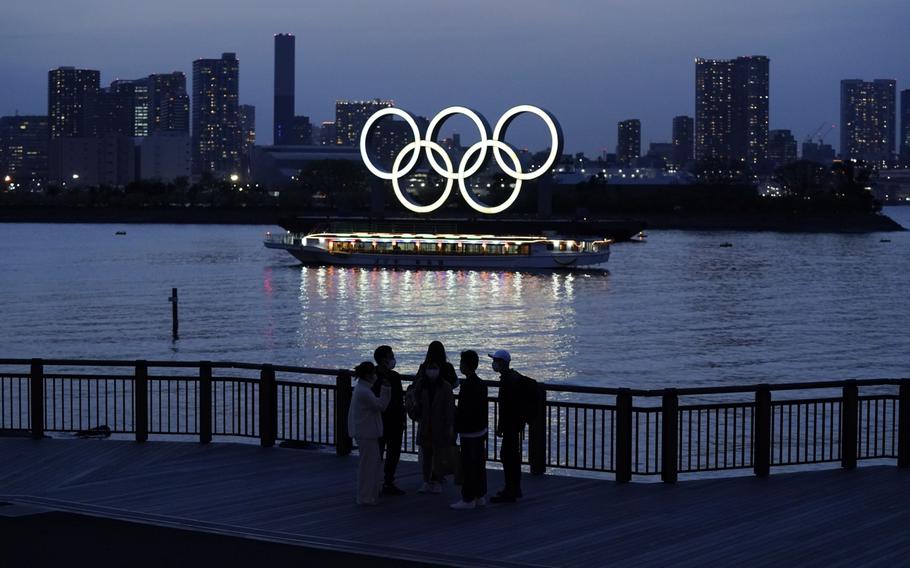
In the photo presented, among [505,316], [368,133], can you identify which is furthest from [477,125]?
[505,316]

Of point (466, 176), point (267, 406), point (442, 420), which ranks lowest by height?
point (267, 406)

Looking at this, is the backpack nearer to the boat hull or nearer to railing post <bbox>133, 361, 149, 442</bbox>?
railing post <bbox>133, 361, 149, 442</bbox>

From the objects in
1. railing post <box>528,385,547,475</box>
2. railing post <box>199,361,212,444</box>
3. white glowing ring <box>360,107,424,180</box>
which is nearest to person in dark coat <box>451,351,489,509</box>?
railing post <box>528,385,547,475</box>

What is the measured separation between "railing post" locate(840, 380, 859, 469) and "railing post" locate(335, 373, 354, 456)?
22.5ft

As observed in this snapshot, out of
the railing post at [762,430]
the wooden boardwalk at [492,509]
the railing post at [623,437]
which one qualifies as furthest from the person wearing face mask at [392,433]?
the railing post at [762,430]

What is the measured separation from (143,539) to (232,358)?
1486 inches

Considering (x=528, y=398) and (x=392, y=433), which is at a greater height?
(x=528, y=398)

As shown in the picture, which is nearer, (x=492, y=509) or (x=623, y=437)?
(x=492, y=509)

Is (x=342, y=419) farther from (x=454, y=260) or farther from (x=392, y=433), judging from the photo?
(x=454, y=260)

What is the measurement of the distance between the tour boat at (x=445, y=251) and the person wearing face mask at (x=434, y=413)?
11011 cm

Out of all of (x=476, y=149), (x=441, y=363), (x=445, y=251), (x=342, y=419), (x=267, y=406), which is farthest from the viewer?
(x=445, y=251)

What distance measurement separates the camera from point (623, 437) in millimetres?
17422

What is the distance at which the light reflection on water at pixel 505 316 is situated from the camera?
51.5 metres

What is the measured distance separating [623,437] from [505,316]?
55.4 meters
